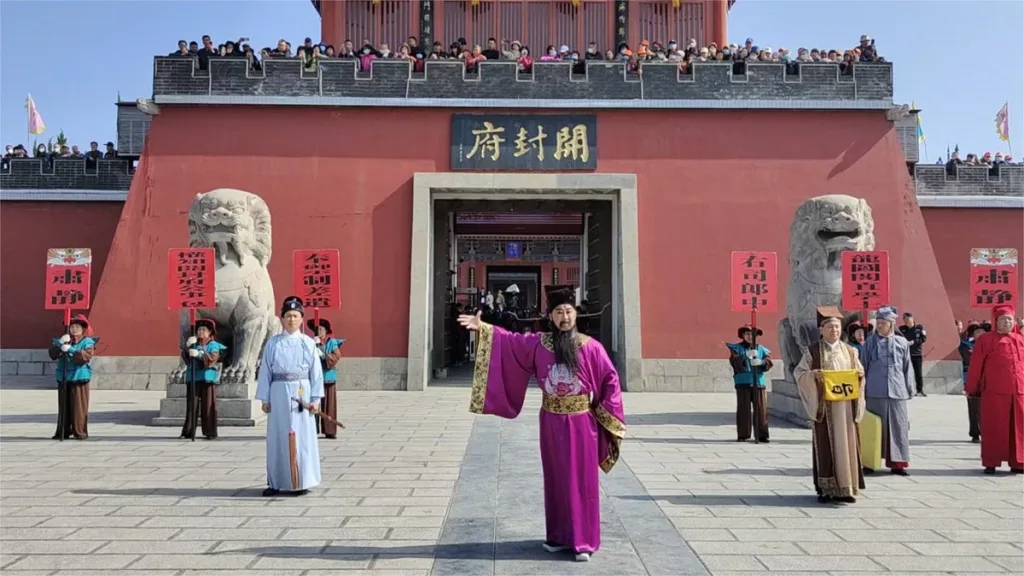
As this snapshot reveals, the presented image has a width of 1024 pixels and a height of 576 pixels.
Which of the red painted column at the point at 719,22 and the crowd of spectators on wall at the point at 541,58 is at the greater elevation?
the red painted column at the point at 719,22

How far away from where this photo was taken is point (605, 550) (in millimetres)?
3916

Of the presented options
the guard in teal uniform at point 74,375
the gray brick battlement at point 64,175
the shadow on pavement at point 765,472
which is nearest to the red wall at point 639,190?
the gray brick battlement at point 64,175

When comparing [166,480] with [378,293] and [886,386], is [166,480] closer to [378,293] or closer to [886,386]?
[886,386]

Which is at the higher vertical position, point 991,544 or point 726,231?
point 726,231

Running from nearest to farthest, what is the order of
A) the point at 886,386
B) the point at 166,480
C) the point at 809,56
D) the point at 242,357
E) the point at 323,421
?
the point at 166,480
the point at 886,386
the point at 323,421
the point at 242,357
the point at 809,56

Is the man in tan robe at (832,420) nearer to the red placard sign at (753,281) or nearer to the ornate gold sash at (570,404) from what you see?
the ornate gold sash at (570,404)

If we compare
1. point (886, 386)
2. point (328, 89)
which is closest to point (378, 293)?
point (328, 89)

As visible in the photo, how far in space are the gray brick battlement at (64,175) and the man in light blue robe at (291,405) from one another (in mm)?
10978

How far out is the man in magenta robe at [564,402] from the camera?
3.82 metres

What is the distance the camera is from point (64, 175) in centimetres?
1458

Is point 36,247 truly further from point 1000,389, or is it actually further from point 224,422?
point 1000,389

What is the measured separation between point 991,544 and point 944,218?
1218 cm

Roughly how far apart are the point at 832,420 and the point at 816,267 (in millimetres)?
3829

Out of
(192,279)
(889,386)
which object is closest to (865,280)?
(889,386)
